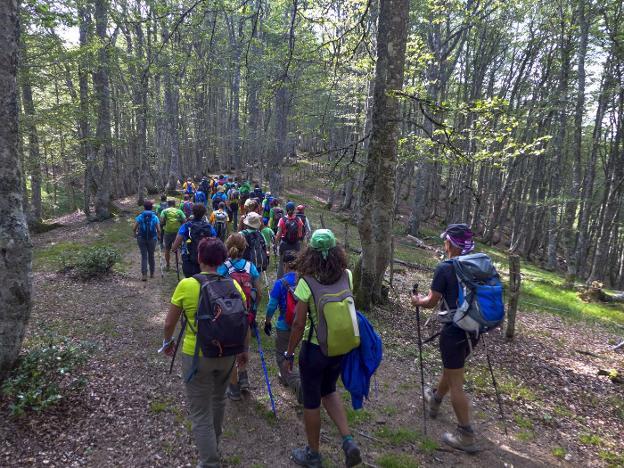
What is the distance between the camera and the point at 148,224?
372 inches

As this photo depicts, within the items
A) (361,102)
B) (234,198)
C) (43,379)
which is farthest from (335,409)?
(361,102)

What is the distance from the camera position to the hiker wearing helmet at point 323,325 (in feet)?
10.8

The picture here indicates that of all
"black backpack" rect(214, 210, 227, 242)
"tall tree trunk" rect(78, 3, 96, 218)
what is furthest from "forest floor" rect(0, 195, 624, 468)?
"tall tree trunk" rect(78, 3, 96, 218)

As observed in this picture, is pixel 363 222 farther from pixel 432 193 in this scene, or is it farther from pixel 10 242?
pixel 432 193

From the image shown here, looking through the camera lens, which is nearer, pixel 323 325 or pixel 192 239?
pixel 323 325

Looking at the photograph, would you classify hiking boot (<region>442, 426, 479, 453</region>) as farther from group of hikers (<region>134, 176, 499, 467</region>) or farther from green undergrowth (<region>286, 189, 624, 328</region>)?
green undergrowth (<region>286, 189, 624, 328</region>)

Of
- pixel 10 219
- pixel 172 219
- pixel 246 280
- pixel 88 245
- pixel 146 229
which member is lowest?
pixel 88 245

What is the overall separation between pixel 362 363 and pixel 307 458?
1233 mm

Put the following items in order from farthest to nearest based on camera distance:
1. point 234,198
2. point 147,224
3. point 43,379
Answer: point 234,198 < point 147,224 < point 43,379

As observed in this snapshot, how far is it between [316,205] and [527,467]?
25656 mm

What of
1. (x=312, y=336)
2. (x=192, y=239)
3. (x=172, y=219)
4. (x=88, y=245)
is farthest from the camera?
(x=88, y=245)

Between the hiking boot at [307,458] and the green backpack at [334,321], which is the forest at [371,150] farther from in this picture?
the green backpack at [334,321]

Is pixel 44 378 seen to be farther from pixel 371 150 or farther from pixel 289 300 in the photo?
pixel 371 150

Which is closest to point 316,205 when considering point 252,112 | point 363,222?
point 252,112
